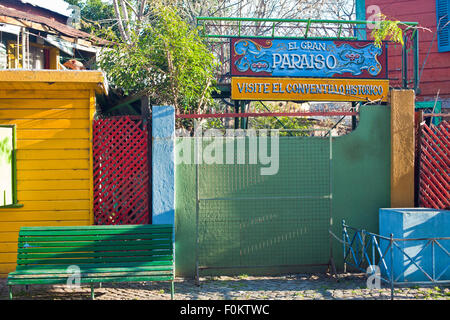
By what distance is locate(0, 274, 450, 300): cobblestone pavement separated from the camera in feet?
18.9

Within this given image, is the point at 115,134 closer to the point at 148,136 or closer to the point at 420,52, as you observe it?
the point at 148,136

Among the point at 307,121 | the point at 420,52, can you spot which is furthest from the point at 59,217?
the point at 420,52

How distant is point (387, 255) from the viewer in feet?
21.2

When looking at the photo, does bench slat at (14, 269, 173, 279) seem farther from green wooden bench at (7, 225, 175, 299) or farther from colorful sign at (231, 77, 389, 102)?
colorful sign at (231, 77, 389, 102)

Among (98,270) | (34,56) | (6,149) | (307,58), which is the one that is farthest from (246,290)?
(34,56)

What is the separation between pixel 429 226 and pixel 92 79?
17.1ft

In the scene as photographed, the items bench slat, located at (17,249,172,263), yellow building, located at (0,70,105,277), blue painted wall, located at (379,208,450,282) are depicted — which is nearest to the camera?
bench slat, located at (17,249,172,263)

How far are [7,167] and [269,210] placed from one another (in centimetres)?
391

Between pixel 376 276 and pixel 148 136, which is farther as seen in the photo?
pixel 148 136

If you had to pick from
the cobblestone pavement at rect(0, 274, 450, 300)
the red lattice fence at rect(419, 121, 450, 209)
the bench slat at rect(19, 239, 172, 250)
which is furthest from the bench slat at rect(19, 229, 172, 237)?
the red lattice fence at rect(419, 121, 450, 209)

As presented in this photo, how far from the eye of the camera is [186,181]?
6.81 m

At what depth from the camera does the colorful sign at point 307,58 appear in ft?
31.2

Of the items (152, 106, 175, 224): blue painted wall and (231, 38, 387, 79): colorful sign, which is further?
(231, 38, 387, 79): colorful sign

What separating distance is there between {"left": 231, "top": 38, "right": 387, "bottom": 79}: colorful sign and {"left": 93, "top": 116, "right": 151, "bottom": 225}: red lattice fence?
3525mm
